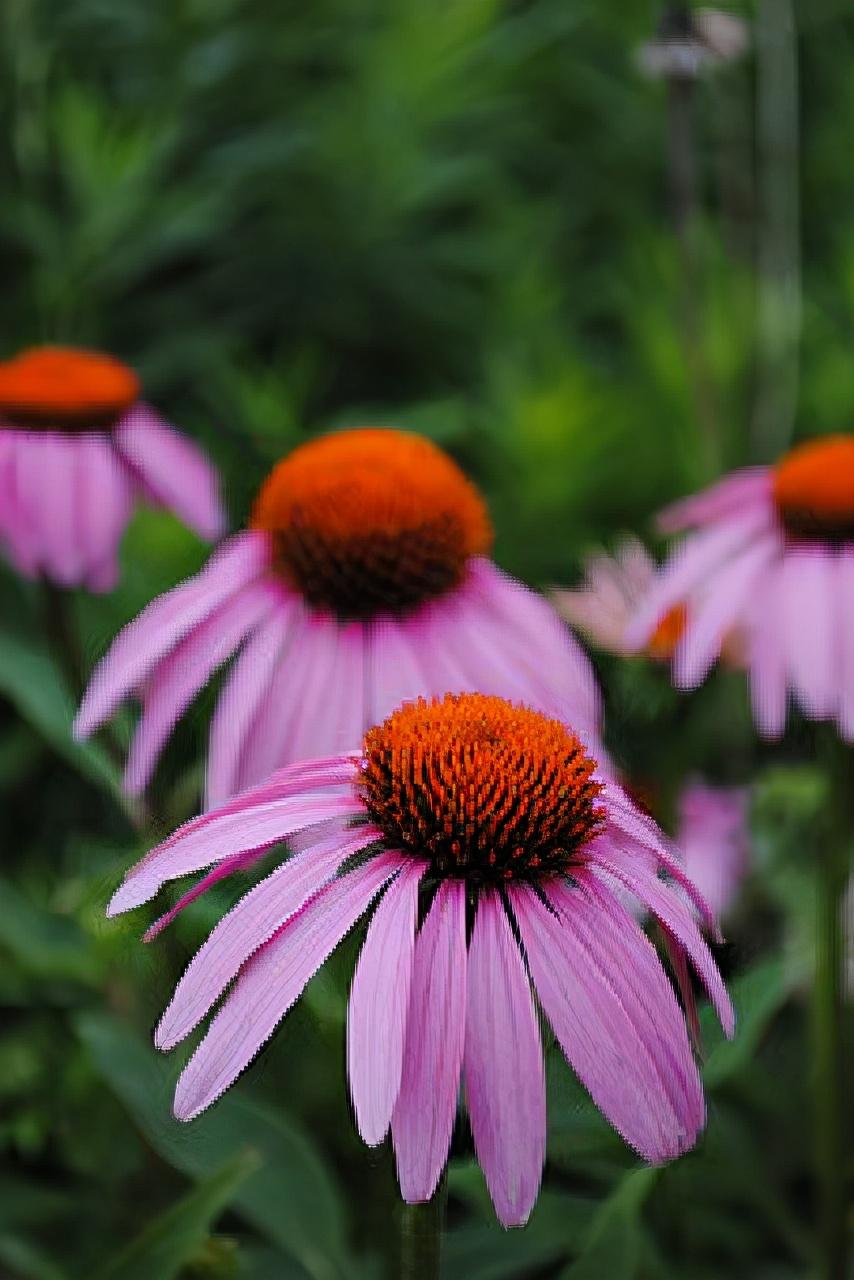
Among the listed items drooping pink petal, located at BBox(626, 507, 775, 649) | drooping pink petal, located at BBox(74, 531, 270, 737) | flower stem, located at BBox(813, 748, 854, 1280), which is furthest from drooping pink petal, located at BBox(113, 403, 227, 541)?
flower stem, located at BBox(813, 748, 854, 1280)

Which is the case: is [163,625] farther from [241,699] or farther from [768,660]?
[768,660]

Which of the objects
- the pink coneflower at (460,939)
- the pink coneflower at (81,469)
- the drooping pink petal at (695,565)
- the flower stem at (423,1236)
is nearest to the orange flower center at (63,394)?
the pink coneflower at (81,469)

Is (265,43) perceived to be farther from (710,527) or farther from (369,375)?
(710,527)

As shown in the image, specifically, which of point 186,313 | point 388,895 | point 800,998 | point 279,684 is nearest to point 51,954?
point 279,684

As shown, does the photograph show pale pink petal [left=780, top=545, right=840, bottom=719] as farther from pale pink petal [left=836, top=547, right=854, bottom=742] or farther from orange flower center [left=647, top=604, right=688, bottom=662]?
orange flower center [left=647, top=604, right=688, bottom=662]

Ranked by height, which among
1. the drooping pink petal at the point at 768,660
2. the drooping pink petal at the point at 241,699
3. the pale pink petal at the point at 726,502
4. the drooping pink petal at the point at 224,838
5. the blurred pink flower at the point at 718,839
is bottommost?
the blurred pink flower at the point at 718,839

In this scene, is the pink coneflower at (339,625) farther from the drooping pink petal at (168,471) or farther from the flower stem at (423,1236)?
the flower stem at (423,1236)
